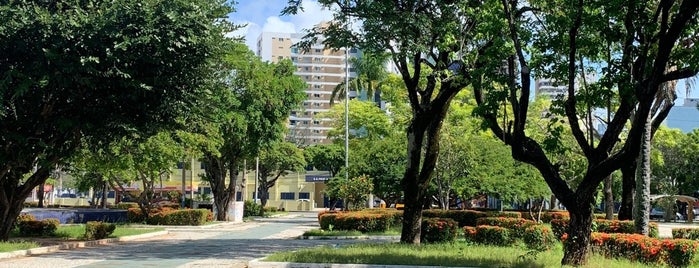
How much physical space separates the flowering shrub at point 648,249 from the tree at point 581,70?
8.27 feet

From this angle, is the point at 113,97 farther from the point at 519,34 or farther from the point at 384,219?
the point at 384,219

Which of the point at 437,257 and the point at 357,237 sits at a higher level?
the point at 437,257

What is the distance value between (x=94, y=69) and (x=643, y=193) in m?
13.9

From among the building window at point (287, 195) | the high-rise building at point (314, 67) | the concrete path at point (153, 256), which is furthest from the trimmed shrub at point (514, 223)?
the high-rise building at point (314, 67)

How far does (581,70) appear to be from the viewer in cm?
1337

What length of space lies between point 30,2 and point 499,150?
2616cm

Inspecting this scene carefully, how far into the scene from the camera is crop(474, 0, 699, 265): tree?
1163 centimetres

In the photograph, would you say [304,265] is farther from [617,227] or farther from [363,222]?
[363,222]

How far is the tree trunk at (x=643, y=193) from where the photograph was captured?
58.5ft

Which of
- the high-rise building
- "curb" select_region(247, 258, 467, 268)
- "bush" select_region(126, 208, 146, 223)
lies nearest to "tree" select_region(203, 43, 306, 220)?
"bush" select_region(126, 208, 146, 223)

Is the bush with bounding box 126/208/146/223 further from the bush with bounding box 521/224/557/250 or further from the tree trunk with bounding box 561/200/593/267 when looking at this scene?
the tree trunk with bounding box 561/200/593/267

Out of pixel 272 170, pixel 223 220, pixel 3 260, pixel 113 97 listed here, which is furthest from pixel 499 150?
pixel 272 170

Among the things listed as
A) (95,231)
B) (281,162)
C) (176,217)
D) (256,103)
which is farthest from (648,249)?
(281,162)

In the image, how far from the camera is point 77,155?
23.1 meters
